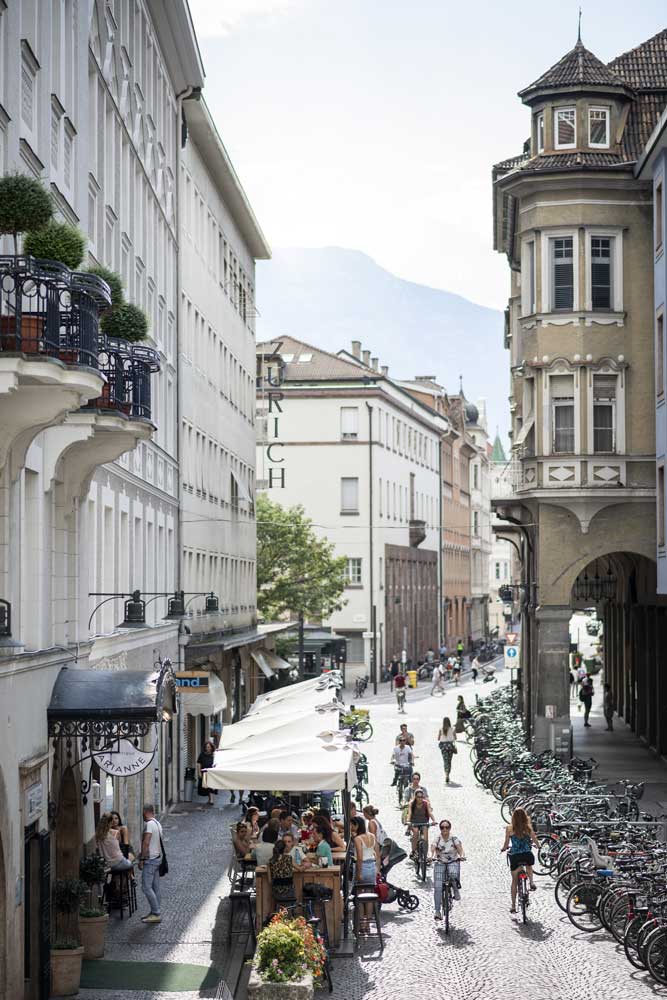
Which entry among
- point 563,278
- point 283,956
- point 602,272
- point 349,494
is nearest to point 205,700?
point 563,278

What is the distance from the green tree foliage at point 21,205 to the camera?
14.2 meters

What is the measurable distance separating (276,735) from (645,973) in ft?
20.7

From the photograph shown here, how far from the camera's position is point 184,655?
41594 millimetres

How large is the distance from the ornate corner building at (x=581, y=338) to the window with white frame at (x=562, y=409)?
2cm

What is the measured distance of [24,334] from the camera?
579 inches

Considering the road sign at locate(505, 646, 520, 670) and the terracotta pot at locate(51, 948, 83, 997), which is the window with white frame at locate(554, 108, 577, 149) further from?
the terracotta pot at locate(51, 948, 83, 997)

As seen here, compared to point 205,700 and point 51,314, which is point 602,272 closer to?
point 205,700

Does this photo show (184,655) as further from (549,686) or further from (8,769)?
(8,769)

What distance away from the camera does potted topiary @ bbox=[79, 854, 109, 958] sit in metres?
21.3

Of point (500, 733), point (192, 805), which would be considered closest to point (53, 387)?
point (192, 805)

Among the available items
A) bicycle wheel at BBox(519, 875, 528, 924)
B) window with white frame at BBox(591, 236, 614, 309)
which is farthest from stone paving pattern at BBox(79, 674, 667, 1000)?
window with white frame at BBox(591, 236, 614, 309)

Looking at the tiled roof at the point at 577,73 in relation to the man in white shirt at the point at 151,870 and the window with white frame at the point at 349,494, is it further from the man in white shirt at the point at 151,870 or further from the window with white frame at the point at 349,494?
the window with white frame at the point at 349,494

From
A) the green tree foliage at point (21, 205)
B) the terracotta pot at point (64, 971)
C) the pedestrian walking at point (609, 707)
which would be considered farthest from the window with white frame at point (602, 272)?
the green tree foliage at point (21, 205)

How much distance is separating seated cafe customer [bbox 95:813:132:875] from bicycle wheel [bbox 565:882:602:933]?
20.9 ft
